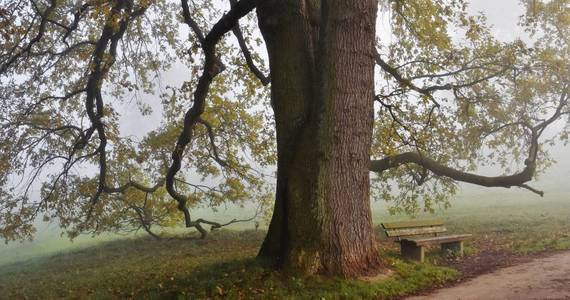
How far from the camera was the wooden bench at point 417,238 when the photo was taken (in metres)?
9.88

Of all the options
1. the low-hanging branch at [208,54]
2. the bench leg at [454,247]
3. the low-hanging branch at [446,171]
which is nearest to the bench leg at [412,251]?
the bench leg at [454,247]

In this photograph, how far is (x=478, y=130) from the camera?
1953cm

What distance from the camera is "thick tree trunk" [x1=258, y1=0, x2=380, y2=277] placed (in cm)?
791

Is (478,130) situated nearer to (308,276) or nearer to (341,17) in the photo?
(341,17)

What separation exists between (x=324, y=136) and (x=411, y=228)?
13.4ft

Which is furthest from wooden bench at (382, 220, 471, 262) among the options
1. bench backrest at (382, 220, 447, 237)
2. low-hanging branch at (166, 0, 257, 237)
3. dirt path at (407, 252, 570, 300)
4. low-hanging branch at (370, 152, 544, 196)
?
low-hanging branch at (166, 0, 257, 237)

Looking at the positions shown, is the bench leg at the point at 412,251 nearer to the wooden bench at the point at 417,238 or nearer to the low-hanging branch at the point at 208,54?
the wooden bench at the point at 417,238

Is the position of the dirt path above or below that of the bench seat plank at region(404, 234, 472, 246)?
below

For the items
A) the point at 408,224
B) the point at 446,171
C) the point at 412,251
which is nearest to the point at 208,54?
the point at 408,224

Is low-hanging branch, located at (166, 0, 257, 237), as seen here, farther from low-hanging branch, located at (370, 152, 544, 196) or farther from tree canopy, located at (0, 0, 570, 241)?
low-hanging branch, located at (370, 152, 544, 196)

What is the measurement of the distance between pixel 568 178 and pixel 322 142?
316 feet

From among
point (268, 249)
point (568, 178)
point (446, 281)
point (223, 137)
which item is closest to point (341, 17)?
point (268, 249)

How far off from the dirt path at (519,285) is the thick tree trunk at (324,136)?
1448mm

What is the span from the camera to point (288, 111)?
9086 mm
